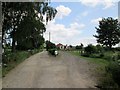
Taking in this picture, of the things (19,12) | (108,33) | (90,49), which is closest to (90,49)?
(90,49)

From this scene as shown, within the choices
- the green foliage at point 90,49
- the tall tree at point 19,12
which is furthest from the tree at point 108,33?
the tall tree at point 19,12

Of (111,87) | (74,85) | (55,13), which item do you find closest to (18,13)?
(55,13)

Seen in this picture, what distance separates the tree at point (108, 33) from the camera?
334 feet

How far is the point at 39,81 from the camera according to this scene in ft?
55.4

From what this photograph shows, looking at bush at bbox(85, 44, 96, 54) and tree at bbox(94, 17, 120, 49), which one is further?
tree at bbox(94, 17, 120, 49)

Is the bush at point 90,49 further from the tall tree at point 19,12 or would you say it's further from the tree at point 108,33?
the tree at point 108,33

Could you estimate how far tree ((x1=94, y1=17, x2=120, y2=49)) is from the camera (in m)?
102

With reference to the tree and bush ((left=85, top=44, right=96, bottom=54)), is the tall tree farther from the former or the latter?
the tree

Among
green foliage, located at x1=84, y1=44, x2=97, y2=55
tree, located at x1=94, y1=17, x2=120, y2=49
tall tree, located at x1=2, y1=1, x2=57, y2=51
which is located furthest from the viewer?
tree, located at x1=94, y1=17, x2=120, y2=49

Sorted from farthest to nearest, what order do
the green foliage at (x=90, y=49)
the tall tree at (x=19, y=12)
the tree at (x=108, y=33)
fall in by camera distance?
the tree at (x=108, y=33) < the green foliage at (x=90, y=49) < the tall tree at (x=19, y=12)

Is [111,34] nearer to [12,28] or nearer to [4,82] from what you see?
[12,28]

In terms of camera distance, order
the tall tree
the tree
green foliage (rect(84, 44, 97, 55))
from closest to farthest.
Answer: the tall tree < green foliage (rect(84, 44, 97, 55)) < the tree

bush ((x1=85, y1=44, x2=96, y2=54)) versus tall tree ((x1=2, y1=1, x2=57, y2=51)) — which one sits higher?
tall tree ((x1=2, y1=1, x2=57, y2=51))

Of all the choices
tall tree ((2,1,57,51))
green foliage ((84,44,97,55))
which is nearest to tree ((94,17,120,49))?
green foliage ((84,44,97,55))
